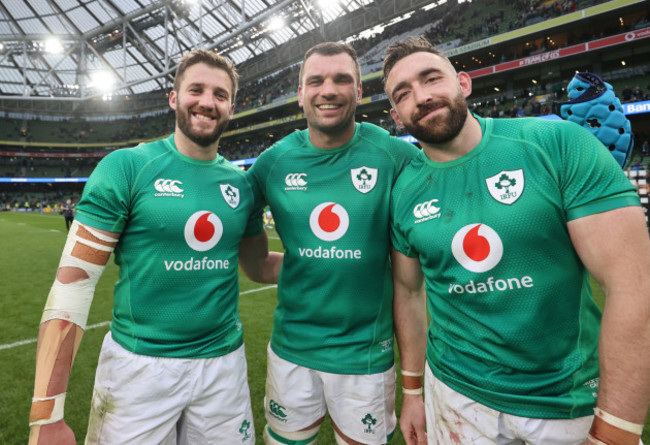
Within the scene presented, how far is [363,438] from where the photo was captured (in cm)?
189

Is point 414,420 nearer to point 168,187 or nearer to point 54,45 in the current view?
point 168,187

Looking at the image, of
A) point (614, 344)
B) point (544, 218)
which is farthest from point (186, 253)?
point (614, 344)

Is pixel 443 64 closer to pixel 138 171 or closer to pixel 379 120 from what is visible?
pixel 138 171

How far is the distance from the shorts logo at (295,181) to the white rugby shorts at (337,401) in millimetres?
992

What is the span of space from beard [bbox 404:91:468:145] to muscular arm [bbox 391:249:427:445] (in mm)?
612

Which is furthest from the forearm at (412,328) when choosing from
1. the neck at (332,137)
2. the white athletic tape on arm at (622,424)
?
the neck at (332,137)

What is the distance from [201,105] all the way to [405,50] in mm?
1130

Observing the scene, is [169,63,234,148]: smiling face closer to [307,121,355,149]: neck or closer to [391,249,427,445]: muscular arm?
[307,121,355,149]: neck

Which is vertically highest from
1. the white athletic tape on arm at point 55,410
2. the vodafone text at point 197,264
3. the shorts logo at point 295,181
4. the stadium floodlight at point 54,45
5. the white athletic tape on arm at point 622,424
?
the stadium floodlight at point 54,45

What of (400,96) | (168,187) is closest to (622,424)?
(400,96)

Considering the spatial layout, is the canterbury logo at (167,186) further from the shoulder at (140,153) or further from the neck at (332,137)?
the neck at (332,137)

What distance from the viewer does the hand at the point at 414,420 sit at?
1.79 m

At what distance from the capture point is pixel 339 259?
191 centimetres

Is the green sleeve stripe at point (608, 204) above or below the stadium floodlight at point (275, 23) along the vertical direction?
below
